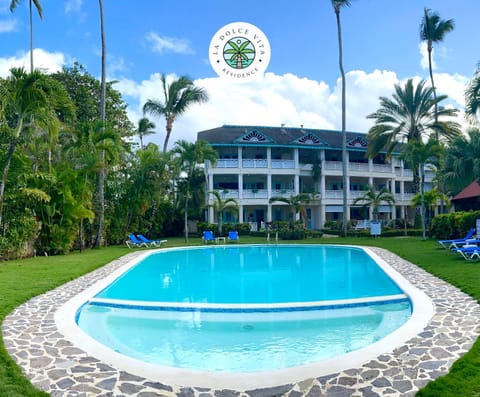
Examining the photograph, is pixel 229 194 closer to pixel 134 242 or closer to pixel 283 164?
pixel 283 164

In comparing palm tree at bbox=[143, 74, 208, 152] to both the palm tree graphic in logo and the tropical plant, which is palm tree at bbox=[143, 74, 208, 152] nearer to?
the palm tree graphic in logo

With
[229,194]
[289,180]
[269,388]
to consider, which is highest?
[289,180]

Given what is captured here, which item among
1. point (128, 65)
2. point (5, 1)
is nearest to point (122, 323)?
point (128, 65)

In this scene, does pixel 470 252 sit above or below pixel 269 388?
above

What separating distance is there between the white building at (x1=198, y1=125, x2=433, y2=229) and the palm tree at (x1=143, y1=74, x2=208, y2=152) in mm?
3415

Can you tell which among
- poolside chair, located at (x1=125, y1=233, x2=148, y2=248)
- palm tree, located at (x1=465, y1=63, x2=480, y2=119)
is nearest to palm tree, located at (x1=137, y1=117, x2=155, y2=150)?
poolside chair, located at (x1=125, y1=233, x2=148, y2=248)

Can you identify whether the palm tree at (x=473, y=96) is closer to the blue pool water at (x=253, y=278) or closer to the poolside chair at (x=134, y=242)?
the blue pool water at (x=253, y=278)

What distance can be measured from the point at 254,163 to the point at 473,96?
2070cm

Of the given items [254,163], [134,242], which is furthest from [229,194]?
[134,242]

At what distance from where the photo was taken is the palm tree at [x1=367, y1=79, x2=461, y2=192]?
93.1ft

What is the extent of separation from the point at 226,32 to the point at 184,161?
41.2 ft

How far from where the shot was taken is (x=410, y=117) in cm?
2883

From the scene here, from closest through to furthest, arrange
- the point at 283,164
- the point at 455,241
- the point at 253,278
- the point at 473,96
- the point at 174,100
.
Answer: the point at 253,278
the point at 473,96
the point at 455,241
the point at 174,100
the point at 283,164

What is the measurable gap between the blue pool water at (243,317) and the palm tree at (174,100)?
65.6 ft
